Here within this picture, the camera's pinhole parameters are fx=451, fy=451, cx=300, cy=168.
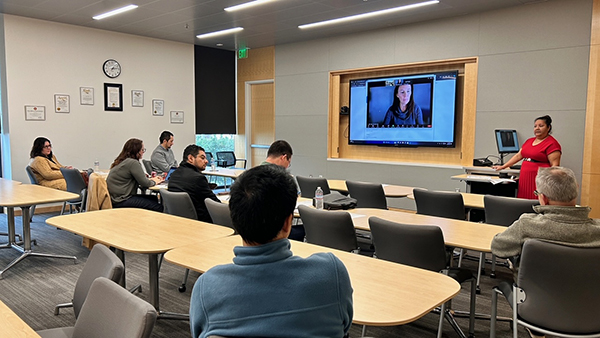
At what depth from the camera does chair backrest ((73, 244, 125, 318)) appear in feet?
6.07

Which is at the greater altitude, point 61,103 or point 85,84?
point 85,84

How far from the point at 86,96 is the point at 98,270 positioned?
22.8 ft

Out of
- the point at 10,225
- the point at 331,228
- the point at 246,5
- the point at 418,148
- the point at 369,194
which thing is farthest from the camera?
the point at 418,148

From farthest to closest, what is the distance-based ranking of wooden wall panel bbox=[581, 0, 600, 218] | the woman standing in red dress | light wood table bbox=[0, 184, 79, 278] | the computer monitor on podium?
the computer monitor on podium
wooden wall panel bbox=[581, 0, 600, 218]
the woman standing in red dress
light wood table bbox=[0, 184, 79, 278]

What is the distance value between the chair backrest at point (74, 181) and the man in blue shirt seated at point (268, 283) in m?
5.29

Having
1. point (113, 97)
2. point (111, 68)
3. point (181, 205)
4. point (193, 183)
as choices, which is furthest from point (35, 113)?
point (181, 205)

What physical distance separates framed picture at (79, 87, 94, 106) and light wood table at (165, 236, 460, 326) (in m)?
6.53

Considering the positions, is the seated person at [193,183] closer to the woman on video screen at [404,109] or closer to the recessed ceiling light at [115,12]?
the recessed ceiling light at [115,12]

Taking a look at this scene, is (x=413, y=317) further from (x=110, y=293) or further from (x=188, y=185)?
(x=188, y=185)

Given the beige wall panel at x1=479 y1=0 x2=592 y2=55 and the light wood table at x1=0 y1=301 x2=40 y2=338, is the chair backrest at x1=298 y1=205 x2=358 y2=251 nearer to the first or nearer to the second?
the light wood table at x1=0 y1=301 x2=40 y2=338

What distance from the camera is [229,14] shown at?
7.04 metres

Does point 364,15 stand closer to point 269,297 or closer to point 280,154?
point 280,154

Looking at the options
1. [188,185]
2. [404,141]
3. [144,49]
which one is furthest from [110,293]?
[144,49]

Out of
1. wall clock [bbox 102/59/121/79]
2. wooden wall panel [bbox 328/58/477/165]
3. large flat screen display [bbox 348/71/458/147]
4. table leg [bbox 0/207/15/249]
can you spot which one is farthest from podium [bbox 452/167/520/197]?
wall clock [bbox 102/59/121/79]
